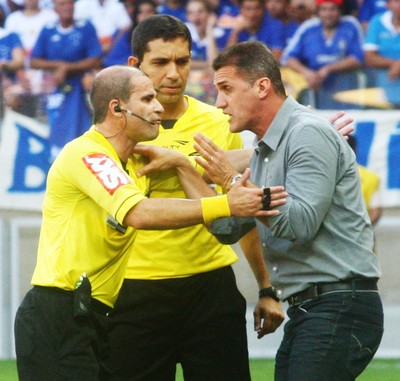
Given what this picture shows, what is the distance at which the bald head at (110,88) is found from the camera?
4.94 meters

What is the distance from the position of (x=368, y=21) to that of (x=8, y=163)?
3617 mm

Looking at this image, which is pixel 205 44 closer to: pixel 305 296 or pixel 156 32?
pixel 156 32

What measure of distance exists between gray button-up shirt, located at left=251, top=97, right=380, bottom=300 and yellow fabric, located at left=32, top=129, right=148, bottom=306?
24.8 inches

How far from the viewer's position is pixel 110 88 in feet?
16.2

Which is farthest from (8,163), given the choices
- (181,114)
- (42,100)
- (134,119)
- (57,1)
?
(134,119)

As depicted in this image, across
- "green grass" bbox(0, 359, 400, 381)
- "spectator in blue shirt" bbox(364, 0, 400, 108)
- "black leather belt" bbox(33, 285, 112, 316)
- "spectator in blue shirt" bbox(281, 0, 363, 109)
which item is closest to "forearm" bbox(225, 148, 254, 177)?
"black leather belt" bbox(33, 285, 112, 316)

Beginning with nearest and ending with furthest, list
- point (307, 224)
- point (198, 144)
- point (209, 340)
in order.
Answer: point (307, 224) < point (198, 144) < point (209, 340)

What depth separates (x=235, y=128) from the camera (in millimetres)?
4992

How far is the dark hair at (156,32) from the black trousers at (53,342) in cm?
146

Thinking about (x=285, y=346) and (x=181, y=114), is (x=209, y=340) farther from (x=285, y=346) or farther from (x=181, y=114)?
(x=181, y=114)

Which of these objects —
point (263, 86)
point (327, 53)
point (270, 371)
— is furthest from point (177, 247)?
point (327, 53)

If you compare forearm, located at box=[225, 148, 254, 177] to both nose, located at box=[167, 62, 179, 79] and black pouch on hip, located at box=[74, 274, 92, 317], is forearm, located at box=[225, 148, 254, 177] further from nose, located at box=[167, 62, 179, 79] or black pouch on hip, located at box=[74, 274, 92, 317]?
black pouch on hip, located at box=[74, 274, 92, 317]

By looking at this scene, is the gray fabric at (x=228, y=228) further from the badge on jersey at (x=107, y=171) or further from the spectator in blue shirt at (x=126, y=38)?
the spectator in blue shirt at (x=126, y=38)

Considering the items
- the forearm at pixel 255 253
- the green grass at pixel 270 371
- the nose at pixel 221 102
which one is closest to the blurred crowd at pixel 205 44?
the green grass at pixel 270 371
